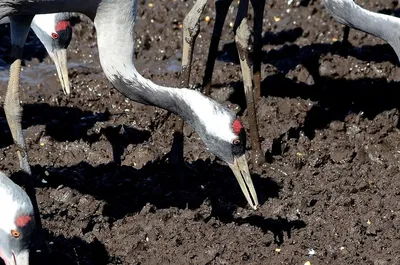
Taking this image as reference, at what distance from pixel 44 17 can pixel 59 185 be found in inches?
62.4

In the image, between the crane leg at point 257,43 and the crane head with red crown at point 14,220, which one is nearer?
the crane head with red crown at point 14,220

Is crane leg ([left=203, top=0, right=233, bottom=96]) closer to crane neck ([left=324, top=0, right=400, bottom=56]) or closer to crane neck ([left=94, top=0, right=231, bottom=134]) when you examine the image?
crane neck ([left=324, top=0, right=400, bottom=56])

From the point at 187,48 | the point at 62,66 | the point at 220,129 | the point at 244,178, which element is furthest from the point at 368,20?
the point at 62,66

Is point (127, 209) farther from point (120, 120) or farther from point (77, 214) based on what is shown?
point (120, 120)

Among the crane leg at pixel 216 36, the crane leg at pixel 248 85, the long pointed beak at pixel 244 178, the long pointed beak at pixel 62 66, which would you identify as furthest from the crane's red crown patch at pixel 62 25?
the long pointed beak at pixel 244 178

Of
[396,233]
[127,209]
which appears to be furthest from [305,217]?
[127,209]

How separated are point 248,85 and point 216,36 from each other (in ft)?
2.65

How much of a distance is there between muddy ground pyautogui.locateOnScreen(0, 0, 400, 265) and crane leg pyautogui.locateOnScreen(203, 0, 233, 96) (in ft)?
1.43

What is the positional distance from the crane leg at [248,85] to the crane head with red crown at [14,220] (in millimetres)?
2492

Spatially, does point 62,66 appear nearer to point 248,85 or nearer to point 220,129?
point 248,85

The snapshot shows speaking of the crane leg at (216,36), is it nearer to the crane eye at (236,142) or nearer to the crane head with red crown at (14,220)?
the crane eye at (236,142)

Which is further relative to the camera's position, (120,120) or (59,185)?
(120,120)

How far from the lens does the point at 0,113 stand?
8898mm

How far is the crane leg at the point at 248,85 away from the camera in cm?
793
